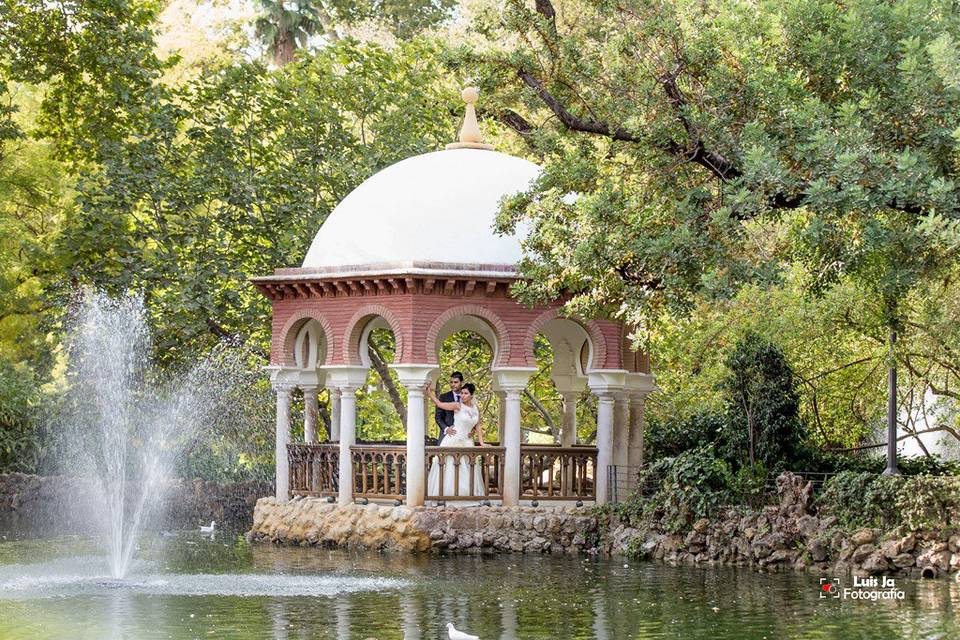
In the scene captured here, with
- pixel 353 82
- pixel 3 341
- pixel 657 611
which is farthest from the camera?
pixel 3 341

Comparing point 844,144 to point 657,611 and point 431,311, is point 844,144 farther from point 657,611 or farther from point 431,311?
point 431,311

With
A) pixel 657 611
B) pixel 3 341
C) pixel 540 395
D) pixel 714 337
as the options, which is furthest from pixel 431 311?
pixel 3 341

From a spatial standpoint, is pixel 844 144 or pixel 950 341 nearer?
pixel 844 144

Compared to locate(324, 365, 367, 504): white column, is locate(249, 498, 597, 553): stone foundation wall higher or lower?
lower

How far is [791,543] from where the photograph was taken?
18.3 m

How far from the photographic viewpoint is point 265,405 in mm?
29109

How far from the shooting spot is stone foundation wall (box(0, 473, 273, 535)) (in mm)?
28438

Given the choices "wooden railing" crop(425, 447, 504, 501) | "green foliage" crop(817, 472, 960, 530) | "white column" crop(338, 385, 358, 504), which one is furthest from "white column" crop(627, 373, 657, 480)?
"green foliage" crop(817, 472, 960, 530)

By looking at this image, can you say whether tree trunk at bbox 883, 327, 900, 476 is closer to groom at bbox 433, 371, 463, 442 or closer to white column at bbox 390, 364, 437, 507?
groom at bbox 433, 371, 463, 442

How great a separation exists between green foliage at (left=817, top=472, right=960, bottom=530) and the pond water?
1.10m

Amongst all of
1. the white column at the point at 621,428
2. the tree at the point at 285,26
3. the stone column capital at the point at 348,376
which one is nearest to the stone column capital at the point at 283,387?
the stone column capital at the point at 348,376

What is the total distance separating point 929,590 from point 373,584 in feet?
18.0

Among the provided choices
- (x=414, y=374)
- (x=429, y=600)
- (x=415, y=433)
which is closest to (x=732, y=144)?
(x=429, y=600)

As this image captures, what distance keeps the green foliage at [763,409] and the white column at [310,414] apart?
666cm
